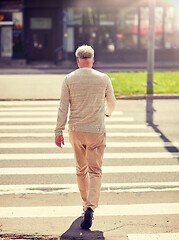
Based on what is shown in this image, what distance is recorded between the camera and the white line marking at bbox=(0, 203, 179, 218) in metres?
5.51

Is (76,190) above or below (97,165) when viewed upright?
below

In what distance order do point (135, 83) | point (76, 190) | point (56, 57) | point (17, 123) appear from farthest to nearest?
point (56, 57) < point (135, 83) < point (17, 123) < point (76, 190)

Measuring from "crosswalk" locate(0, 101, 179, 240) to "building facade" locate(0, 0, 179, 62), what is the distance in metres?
21.4

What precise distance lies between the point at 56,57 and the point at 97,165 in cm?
2663

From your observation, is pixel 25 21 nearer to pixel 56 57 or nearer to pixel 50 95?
pixel 56 57

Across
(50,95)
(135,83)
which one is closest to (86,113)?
(50,95)

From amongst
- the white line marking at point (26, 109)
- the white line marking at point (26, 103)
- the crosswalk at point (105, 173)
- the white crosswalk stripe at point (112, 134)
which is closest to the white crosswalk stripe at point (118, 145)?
the crosswalk at point (105, 173)

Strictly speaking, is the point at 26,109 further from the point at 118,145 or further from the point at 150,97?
the point at 118,145

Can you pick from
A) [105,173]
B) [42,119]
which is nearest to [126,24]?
[42,119]

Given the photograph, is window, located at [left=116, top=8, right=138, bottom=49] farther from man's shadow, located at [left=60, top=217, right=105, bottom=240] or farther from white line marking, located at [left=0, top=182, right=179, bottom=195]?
man's shadow, located at [left=60, top=217, right=105, bottom=240]

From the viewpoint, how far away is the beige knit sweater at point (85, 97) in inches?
192

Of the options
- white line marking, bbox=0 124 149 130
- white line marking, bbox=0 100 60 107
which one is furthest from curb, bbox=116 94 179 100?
white line marking, bbox=0 124 149 130

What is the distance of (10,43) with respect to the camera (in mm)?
31781

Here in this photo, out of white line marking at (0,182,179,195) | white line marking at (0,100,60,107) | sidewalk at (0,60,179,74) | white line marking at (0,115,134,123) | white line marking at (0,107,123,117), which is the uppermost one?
sidewalk at (0,60,179,74)
